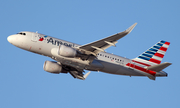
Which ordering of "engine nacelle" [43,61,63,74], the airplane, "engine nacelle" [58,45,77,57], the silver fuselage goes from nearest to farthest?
1. "engine nacelle" [58,45,77,57]
2. the airplane
3. the silver fuselage
4. "engine nacelle" [43,61,63,74]

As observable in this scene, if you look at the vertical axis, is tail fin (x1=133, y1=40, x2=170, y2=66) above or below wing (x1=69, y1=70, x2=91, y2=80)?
above

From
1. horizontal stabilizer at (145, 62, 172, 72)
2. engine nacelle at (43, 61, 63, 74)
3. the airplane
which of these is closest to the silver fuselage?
the airplane

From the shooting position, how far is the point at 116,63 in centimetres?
3550

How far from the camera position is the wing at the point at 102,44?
2817 cm

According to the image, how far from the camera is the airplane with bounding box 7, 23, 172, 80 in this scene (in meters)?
31.8

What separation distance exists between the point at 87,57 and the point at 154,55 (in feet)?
39.8

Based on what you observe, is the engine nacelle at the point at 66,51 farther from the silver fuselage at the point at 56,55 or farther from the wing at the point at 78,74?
the wing at the point at 78,74

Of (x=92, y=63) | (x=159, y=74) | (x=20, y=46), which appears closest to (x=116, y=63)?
(x=92, y=63)

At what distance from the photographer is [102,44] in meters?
31.2

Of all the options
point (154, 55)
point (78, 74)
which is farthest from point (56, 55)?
point (154, 55)

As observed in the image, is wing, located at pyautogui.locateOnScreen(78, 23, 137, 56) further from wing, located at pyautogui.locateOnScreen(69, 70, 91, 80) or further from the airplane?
wing, located at pyautogui.locateOnScreen(69, 70, 91, 80)

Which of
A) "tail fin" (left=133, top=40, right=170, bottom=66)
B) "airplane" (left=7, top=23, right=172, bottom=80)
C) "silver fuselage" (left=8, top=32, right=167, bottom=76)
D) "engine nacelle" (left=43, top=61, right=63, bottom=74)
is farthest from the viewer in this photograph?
"tail fin" (left=133, top=40, right=170, bottom=66)

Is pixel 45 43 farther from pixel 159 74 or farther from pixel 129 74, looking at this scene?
pixel 159 74

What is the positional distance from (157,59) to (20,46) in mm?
20877
